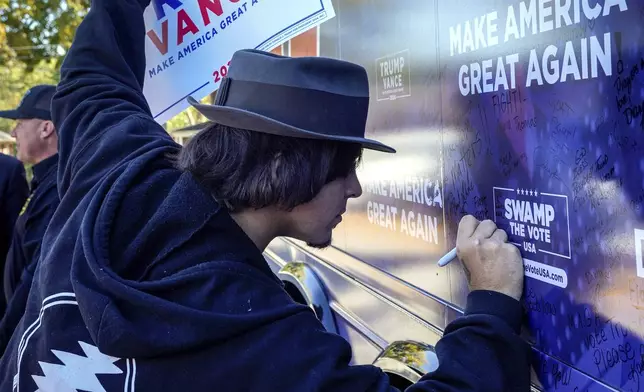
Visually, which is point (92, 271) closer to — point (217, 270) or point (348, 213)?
point (217, 270)

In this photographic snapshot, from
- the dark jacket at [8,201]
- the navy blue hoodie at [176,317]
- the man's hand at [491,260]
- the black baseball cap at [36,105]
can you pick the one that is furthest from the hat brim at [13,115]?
the man's hand at [491,260]

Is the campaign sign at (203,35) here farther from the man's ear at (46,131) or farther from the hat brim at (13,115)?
the hat brim at (13,115)

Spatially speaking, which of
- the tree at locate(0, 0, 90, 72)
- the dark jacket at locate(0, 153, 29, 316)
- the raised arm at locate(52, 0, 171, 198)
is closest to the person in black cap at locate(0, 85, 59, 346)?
the dark jacket at locate(0, 153, 29, 316)

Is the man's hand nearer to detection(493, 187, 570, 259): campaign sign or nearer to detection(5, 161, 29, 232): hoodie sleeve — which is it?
detection(493, 187, 570, 259): campaign sign

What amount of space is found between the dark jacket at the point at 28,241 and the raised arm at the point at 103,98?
4.44 ft

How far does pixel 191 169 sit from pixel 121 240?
8.8 inches

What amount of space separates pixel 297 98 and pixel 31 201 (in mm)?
2797

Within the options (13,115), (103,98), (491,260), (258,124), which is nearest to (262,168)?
(258,124)

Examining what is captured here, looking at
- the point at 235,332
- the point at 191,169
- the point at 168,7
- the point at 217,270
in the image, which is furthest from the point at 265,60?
the point at 168,7

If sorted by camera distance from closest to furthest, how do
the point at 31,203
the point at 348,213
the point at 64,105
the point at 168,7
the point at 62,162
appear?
1. the point at 62,162
2. the point at 64,105
3. the point at 168,7
4. the point at 348,213
5. the point at 31,203

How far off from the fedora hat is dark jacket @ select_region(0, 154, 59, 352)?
7.31 ft

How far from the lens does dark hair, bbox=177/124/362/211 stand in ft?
5.33

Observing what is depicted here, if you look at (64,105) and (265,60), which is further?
(64,105)

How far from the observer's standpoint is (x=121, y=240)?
5.28 feet
